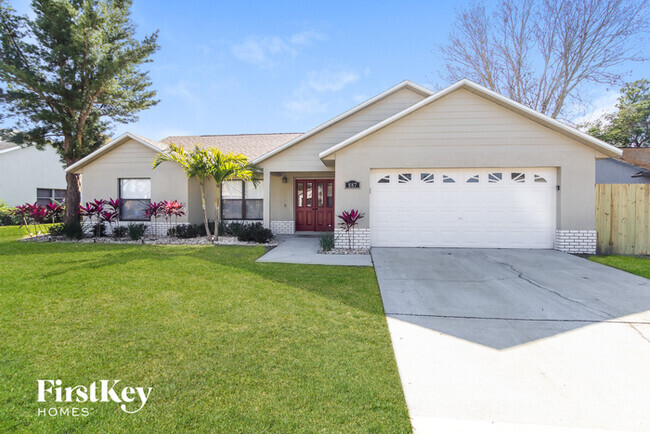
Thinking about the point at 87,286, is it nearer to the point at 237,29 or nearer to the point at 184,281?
the point at 184,281

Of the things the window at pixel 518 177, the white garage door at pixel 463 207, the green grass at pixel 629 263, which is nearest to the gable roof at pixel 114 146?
the white garage door at pixel 463 207

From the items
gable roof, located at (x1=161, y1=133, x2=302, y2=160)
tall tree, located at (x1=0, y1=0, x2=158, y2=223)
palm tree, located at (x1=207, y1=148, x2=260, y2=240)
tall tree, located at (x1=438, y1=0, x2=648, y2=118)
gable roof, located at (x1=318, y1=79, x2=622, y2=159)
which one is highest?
tall tree, located at (x1=438, y1=0, x2=648, y2=118)

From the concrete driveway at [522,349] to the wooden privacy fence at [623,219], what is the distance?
2.96 meters

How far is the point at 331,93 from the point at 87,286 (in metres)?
13.6

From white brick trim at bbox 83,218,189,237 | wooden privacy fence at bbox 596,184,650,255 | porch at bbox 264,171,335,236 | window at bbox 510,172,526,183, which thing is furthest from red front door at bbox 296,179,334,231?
wooden privacy fence at bbox 596,184,650,255

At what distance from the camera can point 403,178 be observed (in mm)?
8609

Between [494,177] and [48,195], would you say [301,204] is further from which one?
[48,195]

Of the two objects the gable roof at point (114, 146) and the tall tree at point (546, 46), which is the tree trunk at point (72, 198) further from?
the tall tree at point (546, 46)

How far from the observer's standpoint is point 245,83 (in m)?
14.2

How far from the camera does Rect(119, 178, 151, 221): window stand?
12.0m

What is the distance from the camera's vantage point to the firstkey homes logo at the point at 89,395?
83.4 inches

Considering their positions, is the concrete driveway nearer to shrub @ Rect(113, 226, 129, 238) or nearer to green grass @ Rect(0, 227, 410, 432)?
green grass @ Rect(0, 227, 410, 432)

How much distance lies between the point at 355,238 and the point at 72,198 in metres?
12.7

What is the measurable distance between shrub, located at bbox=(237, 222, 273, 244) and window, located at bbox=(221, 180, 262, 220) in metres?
2.52
